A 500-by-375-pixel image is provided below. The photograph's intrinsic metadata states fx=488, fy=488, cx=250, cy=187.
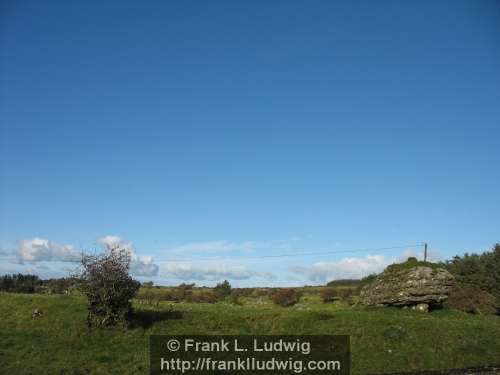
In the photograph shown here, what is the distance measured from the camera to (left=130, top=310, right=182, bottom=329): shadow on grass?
2819 centimetres

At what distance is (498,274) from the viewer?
50.5 meters

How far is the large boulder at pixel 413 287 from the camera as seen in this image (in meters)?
38.2

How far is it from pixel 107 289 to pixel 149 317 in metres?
3.93

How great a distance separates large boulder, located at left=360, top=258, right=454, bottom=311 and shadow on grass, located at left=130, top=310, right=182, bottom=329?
16.9 meters

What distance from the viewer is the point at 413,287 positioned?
38219mm

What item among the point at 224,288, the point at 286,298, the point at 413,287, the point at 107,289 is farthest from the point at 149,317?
the point at 224,288

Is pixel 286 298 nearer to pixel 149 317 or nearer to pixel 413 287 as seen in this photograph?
pixel 413 287

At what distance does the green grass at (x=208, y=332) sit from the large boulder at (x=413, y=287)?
4999 mm

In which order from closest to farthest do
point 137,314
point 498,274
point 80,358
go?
point 80,358, point 137,314, point 498,274

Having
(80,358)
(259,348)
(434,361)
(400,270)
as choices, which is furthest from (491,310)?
(80,358)

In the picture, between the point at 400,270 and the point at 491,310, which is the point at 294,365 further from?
the point at 491,310

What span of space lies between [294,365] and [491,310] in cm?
3012

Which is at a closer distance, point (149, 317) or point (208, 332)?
point (208, 332)

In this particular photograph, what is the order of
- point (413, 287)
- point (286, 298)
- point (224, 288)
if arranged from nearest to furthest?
point (413, 287) → point (286, 298) → point (224, 288)
